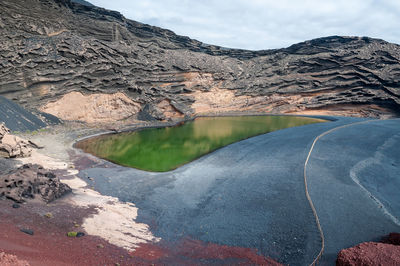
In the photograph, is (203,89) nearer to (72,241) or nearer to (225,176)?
(225,176)

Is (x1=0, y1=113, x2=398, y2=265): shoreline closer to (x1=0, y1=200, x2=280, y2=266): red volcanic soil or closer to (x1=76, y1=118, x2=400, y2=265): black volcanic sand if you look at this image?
(x1=0, y1=200, x2=280, y2=266): red volcanic soil

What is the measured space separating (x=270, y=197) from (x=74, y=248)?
23.0 ft

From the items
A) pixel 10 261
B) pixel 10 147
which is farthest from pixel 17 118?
pixel 10 261

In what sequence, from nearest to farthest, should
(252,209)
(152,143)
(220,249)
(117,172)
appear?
(220,249), (252,209), (117,172), (152,143)

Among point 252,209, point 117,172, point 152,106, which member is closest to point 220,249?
point 252,209

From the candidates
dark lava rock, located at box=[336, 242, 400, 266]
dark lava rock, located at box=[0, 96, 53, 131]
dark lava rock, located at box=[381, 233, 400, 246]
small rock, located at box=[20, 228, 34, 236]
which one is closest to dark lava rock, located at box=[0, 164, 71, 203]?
small rock, located at box=[20, 228, 34, 236]

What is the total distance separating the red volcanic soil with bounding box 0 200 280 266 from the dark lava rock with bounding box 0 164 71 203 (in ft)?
1.47

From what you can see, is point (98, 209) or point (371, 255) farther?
point (98, 209)

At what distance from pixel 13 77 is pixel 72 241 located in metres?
29.2

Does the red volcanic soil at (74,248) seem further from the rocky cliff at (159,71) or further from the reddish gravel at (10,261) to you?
the rocky cliff at (159,71)

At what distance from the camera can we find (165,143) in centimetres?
2192

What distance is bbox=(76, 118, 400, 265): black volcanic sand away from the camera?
7187 mm

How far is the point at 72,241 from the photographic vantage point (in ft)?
19.9

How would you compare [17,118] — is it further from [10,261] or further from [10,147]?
[10,261]
